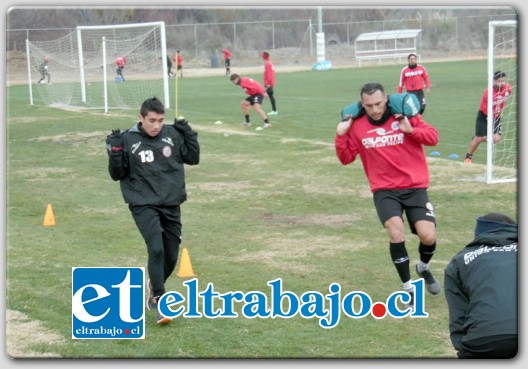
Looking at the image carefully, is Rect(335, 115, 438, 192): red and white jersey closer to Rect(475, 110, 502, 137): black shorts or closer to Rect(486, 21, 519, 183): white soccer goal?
Rect(486, 21, 519, 183): white soccer goal

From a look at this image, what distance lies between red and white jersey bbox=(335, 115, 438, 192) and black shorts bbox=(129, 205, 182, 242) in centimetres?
165

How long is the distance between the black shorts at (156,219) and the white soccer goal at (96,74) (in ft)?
70.7

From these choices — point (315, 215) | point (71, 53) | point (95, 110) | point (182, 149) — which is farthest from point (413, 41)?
point (182, 149)

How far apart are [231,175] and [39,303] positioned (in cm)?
816

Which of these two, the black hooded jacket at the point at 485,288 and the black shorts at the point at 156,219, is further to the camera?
the black shorts at the point at 156,219

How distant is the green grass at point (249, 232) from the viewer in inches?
298

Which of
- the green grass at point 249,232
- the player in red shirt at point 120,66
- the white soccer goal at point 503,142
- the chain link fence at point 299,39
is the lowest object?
the green grass at point 249,232

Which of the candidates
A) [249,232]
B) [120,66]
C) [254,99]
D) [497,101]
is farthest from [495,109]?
[120,66]

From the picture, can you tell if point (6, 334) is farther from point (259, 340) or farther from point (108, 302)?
point (259, 340)

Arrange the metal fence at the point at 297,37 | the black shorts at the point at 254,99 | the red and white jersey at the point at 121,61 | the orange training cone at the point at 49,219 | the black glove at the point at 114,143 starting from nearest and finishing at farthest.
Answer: the black glove at the point at 114,143, the orange training cone at the point at 49,219, the black shorts at the point at 254,99, the red and white jersey at the point at 121,61, the metal fence at the point at 297,37

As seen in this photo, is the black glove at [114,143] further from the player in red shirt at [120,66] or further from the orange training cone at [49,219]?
the player in red shirt at [120,66]

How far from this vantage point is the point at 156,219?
→ 8.02m

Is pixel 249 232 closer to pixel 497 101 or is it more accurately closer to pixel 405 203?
pixel 405 203

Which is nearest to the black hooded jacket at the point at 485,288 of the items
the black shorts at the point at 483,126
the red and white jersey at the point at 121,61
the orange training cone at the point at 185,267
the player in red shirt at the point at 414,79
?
the orange training cone at the point at 185,267
